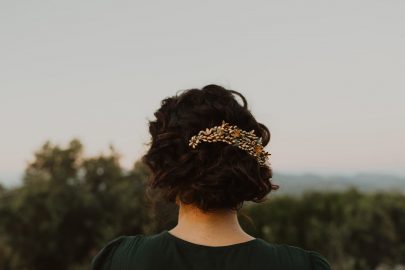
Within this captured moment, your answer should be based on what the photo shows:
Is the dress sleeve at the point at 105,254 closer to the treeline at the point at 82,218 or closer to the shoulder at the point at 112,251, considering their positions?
the shoulder at the point at 112,251

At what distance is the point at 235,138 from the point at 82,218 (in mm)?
7882

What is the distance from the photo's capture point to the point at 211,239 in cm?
215

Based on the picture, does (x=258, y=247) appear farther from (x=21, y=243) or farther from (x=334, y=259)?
(x=334, y=259)

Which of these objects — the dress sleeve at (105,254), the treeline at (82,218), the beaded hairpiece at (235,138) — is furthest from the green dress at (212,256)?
the treeline at (82,218)

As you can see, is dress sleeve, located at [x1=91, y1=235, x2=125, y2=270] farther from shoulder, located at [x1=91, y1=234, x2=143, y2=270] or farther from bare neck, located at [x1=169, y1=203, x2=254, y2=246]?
bare neck, located at [x1=169, y1=203, x2=254, y2=246]

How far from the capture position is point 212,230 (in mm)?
2162

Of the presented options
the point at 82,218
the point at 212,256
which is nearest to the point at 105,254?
the point at 212,256

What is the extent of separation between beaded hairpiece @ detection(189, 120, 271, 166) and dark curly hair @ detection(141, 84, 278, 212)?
0.07 feet

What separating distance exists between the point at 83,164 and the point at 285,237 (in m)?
4.29

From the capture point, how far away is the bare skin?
7.07 ft

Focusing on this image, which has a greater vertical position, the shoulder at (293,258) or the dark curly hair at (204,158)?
the dark curly hair at (204,158)

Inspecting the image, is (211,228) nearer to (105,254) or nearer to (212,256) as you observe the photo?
(212,256)

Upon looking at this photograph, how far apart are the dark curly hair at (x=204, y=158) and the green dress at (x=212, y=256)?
17 cm

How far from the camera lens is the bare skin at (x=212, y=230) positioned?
2.15 metres
